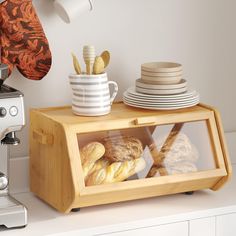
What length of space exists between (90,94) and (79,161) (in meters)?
0.24

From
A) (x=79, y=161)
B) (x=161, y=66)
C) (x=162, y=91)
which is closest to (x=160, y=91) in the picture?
(x=162, y=91)

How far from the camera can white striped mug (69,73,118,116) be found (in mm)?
2387

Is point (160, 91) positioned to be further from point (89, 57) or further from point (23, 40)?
point (23, 40)

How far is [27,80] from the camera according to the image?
2559mm

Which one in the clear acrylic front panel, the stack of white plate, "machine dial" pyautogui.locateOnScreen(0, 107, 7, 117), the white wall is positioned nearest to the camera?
"machine dial" pyautogui.locateOnScreen(0, 107, 7, 117)

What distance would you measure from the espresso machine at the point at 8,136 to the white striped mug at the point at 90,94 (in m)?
0.27

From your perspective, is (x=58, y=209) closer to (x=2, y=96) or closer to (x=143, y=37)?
(x=2, y=96)

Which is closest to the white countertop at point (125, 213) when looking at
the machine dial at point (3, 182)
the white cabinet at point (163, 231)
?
the white cabinet at point (163, 231)

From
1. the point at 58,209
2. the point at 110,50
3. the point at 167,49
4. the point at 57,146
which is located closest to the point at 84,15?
the point at 110,50

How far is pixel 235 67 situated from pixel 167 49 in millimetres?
319

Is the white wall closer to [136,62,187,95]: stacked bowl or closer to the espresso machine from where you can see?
[136,62,187,95]: stacked bowl

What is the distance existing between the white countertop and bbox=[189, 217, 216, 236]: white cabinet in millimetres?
17

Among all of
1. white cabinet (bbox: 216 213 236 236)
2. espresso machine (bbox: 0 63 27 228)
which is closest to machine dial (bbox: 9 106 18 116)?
→ espresso machine (bbox: 0 63 27 228)

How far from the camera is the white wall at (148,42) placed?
259 centimetres
